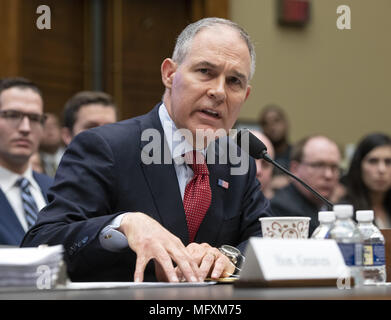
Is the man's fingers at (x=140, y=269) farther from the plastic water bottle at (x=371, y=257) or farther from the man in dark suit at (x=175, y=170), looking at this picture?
the plastic water bottle at (x=371, y=257)

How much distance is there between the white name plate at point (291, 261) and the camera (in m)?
1.19

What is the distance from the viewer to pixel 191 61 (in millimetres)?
2154

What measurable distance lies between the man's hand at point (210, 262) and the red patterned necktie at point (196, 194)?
0.36 meters

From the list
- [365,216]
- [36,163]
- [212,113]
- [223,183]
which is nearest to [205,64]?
[212,113]

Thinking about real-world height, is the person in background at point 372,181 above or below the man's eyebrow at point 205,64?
below

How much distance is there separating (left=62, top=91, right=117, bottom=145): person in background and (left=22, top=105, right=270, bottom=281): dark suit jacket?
1682 mm

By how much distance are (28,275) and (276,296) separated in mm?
431

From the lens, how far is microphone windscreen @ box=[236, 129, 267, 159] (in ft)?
6.57

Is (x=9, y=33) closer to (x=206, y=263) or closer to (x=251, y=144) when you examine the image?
(x=251, y=144)

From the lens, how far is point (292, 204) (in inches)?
154

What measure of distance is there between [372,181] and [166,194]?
221 centimetres

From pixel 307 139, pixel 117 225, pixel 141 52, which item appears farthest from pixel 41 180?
pixel 141 52

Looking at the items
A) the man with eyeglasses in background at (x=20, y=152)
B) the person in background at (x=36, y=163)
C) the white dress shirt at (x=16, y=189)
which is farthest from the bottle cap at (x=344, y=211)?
the person in background at (x=36, y=163)

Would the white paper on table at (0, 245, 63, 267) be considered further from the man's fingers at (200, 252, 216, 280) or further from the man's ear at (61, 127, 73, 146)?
the man's ear at (61, 127, 73, 146)
